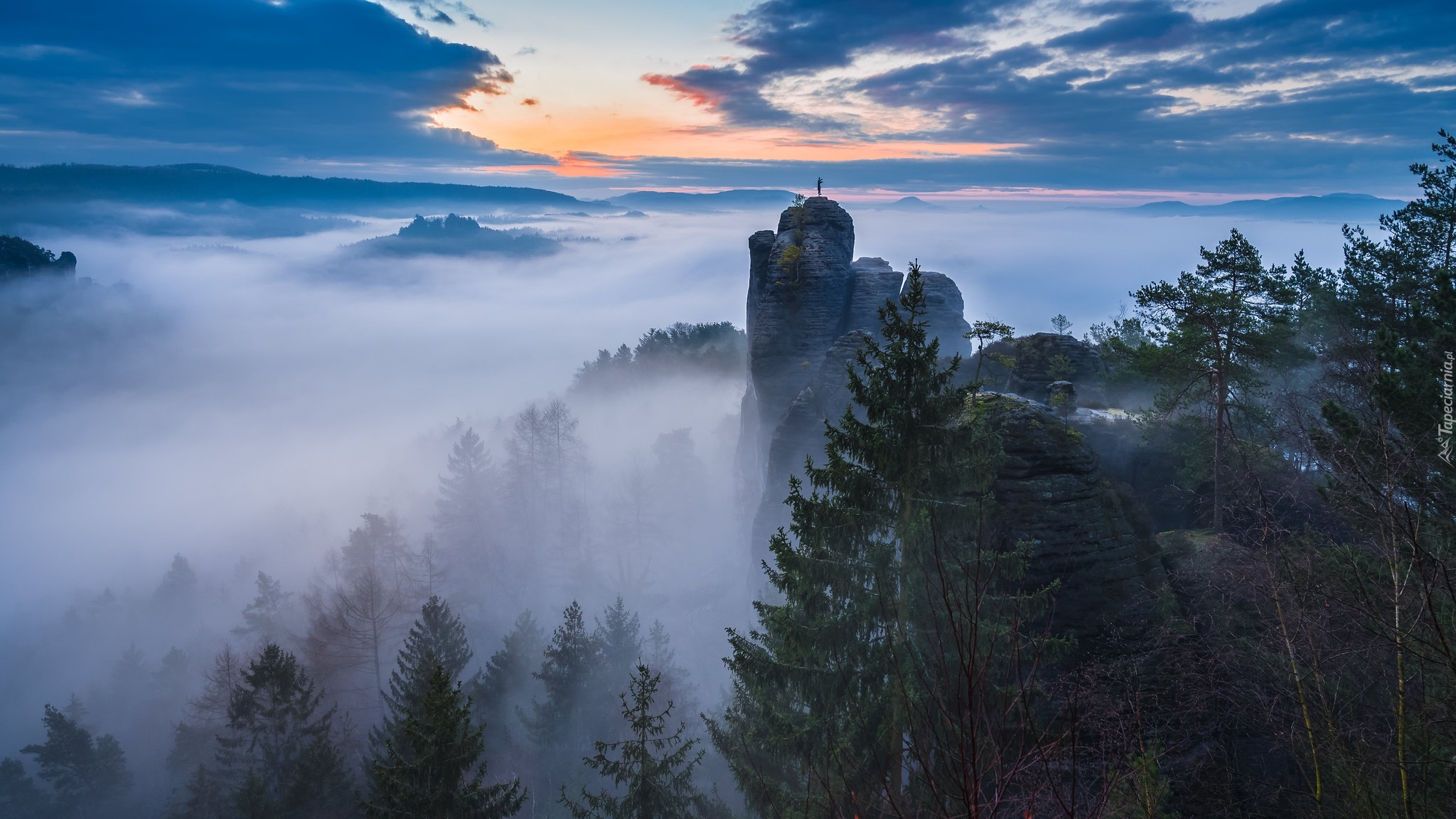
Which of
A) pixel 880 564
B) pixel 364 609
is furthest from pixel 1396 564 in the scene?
pixel 364 609

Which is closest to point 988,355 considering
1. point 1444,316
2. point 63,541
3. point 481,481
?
point 1444,316

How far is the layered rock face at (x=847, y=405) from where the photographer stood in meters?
13.8

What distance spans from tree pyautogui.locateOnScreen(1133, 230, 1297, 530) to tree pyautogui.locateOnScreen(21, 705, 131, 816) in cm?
4738

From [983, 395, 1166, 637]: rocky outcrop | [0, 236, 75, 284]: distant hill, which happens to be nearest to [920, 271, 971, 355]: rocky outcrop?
[983, 395, 1166, 637]: rocky outcrop

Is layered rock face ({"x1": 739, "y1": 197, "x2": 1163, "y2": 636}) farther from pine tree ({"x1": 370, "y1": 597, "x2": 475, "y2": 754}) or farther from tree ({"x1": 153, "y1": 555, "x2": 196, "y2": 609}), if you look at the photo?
tree ({"x1": 153, "y1": 555, "x2": 196, "y2": 609})

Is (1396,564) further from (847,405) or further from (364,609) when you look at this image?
(364,609)

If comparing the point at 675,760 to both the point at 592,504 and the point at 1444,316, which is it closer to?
the point at 1444,316

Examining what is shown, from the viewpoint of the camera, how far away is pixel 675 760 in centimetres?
1352

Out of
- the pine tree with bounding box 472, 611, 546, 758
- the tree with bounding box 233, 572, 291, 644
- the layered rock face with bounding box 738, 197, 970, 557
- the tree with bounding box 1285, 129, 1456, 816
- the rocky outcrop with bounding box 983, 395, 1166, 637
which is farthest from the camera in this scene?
the tree with bounding box 233, 572, 291, 644

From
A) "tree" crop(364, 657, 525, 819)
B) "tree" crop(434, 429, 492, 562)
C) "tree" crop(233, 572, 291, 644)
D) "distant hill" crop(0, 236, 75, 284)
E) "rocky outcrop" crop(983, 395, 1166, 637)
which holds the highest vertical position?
"distant hill" crop(0, 236, 75, 284)

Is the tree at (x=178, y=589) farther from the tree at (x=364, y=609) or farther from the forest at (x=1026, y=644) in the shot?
the forest at (x=1026, y=644)

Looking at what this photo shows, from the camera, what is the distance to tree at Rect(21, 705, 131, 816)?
29.6m

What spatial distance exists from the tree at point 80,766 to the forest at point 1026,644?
18 cm

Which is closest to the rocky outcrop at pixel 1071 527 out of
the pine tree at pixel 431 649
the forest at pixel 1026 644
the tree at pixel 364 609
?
the forest at pixel 1026 644
